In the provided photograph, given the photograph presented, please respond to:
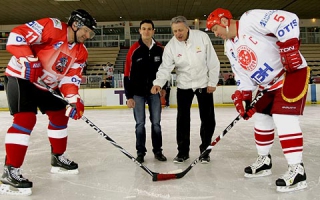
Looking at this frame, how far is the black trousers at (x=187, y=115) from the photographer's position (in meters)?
2.91

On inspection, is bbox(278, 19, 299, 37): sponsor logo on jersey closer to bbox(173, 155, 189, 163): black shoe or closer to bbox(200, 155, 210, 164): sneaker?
bbox(200, 155, 210, 164): sneaker

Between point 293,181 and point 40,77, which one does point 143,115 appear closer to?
point 40,77

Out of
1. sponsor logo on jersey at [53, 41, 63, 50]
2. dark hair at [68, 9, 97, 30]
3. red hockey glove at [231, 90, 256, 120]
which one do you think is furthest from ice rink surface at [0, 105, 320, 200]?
dark hair at [68, 9, 97, 30]

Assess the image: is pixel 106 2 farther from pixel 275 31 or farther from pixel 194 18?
pixel 275 31

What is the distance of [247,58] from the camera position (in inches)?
87.4

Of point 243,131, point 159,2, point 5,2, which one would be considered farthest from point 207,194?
point 5,2

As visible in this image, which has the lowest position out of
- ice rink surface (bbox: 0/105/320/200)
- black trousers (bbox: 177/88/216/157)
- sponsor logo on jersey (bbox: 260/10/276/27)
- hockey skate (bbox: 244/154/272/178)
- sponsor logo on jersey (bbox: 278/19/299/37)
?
ice rink surface (bbox: 0/105/320/200)

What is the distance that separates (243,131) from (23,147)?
2.97 metres

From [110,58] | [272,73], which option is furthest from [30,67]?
[110,58]

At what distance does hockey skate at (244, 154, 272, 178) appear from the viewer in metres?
2.38

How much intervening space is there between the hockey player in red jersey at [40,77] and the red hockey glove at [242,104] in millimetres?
1011

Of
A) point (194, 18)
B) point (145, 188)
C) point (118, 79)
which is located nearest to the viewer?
point (145, 188)

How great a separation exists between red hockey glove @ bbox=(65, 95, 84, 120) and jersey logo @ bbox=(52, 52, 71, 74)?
7.7 inches

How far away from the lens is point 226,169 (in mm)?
2613
